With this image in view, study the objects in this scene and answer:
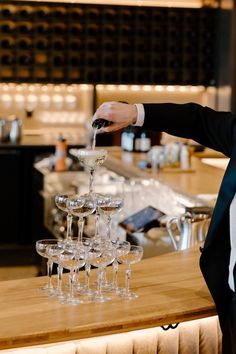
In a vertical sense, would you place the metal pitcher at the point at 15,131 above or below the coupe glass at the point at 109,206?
below

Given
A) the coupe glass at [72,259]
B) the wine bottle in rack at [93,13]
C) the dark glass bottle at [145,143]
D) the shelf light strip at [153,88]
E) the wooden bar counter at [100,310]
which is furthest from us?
the shelf light strip at [153,88]

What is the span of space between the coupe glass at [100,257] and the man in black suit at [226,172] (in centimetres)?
30

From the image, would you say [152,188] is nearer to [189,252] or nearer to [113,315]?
[189,252]

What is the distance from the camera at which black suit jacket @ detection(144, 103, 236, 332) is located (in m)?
2.47

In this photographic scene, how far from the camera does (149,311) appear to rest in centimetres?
246

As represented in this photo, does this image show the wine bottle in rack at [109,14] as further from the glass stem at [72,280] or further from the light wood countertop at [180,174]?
the glass stem at [72,280]

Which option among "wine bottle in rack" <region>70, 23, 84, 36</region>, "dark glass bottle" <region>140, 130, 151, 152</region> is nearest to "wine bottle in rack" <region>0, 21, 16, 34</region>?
"wine bottle in rack" <region>70, 23, 84, 36</region>

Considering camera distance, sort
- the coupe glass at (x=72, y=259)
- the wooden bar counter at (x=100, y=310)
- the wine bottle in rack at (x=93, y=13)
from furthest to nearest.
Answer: the wine bottle in rack at (x=93, y=13), the coupe glass at (x=72, y=259), the wooden bar counter at (x=100, y=310)

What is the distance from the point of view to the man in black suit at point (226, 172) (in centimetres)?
247

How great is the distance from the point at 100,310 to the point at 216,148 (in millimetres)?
693

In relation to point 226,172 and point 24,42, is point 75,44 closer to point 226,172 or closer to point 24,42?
point 24,42

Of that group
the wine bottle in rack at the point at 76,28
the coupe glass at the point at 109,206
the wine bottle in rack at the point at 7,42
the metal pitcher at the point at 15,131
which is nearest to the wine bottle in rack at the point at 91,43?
the wine bottle in rack at the point at 76,28

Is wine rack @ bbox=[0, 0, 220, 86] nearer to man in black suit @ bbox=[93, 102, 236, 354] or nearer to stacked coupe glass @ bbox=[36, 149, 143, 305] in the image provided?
stacked coupe glass @ bbox=[36, 149, 143, 305]

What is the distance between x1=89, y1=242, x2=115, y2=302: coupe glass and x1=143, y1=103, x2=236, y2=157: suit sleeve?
1.43ft
